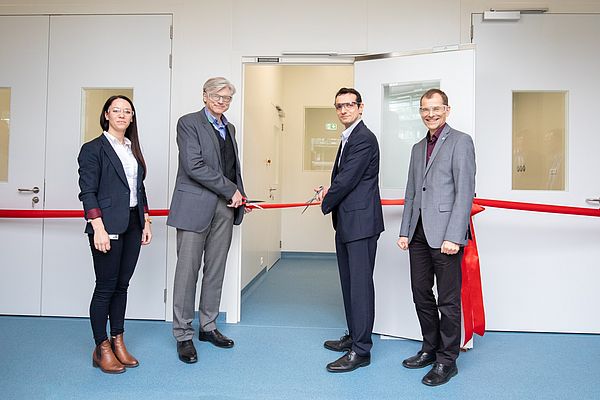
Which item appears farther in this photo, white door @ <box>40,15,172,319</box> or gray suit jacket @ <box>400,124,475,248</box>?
white door @ <box>40,15,172,319</box>

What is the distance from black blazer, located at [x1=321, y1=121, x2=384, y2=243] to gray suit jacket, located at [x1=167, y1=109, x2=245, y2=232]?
0.67m

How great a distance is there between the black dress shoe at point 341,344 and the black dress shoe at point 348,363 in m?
0.27

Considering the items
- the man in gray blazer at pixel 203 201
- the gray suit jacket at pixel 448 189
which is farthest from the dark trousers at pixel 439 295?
the man in gray blazer at pixel 203 201

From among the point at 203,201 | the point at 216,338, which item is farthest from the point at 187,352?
the point at 203,201

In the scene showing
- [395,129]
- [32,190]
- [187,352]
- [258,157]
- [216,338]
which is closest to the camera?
[187,352]

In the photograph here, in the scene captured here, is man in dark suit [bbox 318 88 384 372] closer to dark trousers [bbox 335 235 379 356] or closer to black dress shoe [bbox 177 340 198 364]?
dark trousers [bbox 335 235 379 356]

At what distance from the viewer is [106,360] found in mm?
2500

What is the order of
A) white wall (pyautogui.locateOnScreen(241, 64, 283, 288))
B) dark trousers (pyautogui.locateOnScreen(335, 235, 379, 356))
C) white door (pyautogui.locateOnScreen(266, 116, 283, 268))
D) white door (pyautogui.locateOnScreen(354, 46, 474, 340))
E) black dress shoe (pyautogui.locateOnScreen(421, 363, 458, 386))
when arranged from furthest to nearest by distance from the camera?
white door (pyautogui.locateOnScreen(266, 116, 283, 268))
white wall (pyautogui.locateOnScreen(241, 64, 283, 288))
white door (pyautogui.locateOnScreen(354, 46, 474, 340))
dark trousers (pyautogui.locateOnScreen(335, 235, 379, 356))
black dress shoe (pyautogui.locateOnScreen(421, 363, 458, 386))

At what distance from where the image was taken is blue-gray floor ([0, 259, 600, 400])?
228 centimetres

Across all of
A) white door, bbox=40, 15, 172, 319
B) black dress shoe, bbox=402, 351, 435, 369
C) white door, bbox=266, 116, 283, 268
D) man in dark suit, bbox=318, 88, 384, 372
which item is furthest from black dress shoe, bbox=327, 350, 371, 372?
white door, bbox=266, 116, 283, 268

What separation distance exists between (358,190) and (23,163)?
8.80 ft

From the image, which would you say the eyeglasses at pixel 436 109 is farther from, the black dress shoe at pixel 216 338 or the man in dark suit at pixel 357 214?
the black dress shoe at pixel 216 338

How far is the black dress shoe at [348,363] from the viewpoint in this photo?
2551 millimetres

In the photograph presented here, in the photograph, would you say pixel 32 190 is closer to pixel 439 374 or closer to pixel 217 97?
pixel 217 97
